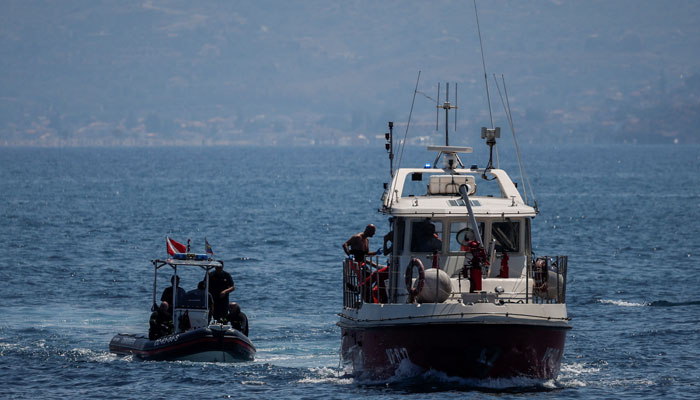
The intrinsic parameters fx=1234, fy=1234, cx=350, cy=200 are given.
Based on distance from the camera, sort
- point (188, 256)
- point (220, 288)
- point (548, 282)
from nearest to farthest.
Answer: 1. point (548, 282)
2. point (188, 256)
3. point (220, 288)

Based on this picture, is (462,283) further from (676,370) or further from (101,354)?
(101,354)

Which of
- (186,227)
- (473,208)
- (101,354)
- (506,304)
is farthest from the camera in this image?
(186,227)

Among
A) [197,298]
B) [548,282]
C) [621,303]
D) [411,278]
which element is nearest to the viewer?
[411,278]

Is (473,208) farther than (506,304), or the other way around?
(473,208)

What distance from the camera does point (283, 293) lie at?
4159 cm

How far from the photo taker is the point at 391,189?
2616 centimetres

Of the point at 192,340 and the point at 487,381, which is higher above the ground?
the point at 487,381

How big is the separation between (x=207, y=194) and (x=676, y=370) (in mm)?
82761

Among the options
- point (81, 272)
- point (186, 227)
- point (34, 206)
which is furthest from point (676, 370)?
point (34, 206)

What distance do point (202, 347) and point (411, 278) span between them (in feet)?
23.1

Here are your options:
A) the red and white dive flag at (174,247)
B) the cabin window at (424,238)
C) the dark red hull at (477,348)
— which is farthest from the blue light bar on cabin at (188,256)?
the dark red hull at (477,348)

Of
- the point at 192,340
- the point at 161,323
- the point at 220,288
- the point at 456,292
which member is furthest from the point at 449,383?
the point at 161,323

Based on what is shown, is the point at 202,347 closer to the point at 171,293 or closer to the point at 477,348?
the point at 171,293

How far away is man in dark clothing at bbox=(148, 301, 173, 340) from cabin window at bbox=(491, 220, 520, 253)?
29.4 feet
